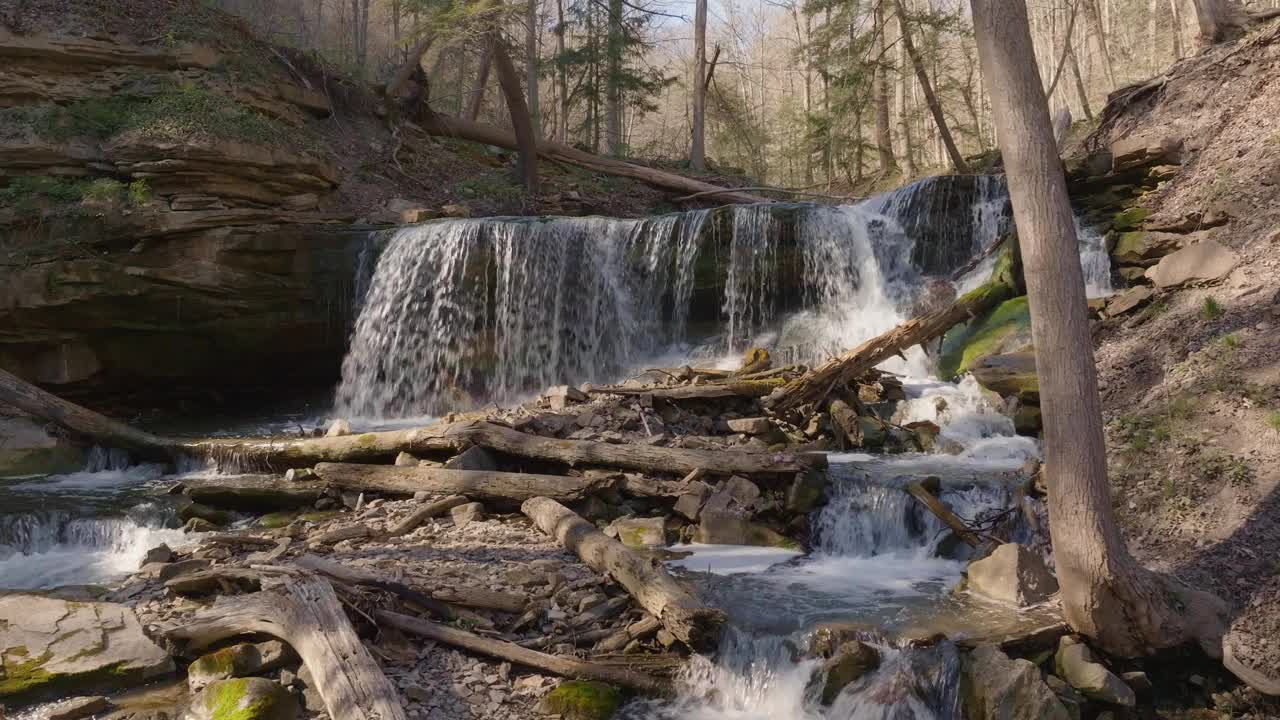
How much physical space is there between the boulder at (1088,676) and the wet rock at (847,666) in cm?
97

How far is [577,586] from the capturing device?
18.1 feet

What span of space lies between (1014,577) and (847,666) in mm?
1468

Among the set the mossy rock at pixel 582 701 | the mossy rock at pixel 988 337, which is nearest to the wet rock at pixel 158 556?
the mossy rock at pixel 582 701

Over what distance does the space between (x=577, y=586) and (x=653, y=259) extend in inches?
335

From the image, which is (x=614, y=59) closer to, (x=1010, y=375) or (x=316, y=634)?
(x=1010, y=375)

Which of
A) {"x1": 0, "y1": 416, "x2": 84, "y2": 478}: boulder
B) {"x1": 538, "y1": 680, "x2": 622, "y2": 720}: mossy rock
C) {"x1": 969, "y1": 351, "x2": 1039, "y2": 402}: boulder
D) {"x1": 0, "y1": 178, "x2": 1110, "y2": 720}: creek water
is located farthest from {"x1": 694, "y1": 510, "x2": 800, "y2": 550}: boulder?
{"x1": 0, "y1": 416, "x2": 84, "y2": 478}: boulder

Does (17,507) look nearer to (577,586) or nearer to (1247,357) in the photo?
(577,586)

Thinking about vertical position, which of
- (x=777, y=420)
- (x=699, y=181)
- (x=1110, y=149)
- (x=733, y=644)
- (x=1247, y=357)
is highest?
(x=699, y=181)

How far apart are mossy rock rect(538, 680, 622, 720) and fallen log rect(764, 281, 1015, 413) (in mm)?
5144

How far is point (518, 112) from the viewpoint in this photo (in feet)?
56.0

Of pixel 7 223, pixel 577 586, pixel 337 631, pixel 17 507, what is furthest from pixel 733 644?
pixel 7 223

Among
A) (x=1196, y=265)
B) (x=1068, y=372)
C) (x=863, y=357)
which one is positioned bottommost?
(x=863, y=357)

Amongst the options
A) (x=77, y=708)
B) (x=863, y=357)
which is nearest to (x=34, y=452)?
(x=77, y=708)

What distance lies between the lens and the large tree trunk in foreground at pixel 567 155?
19688 millimetres
